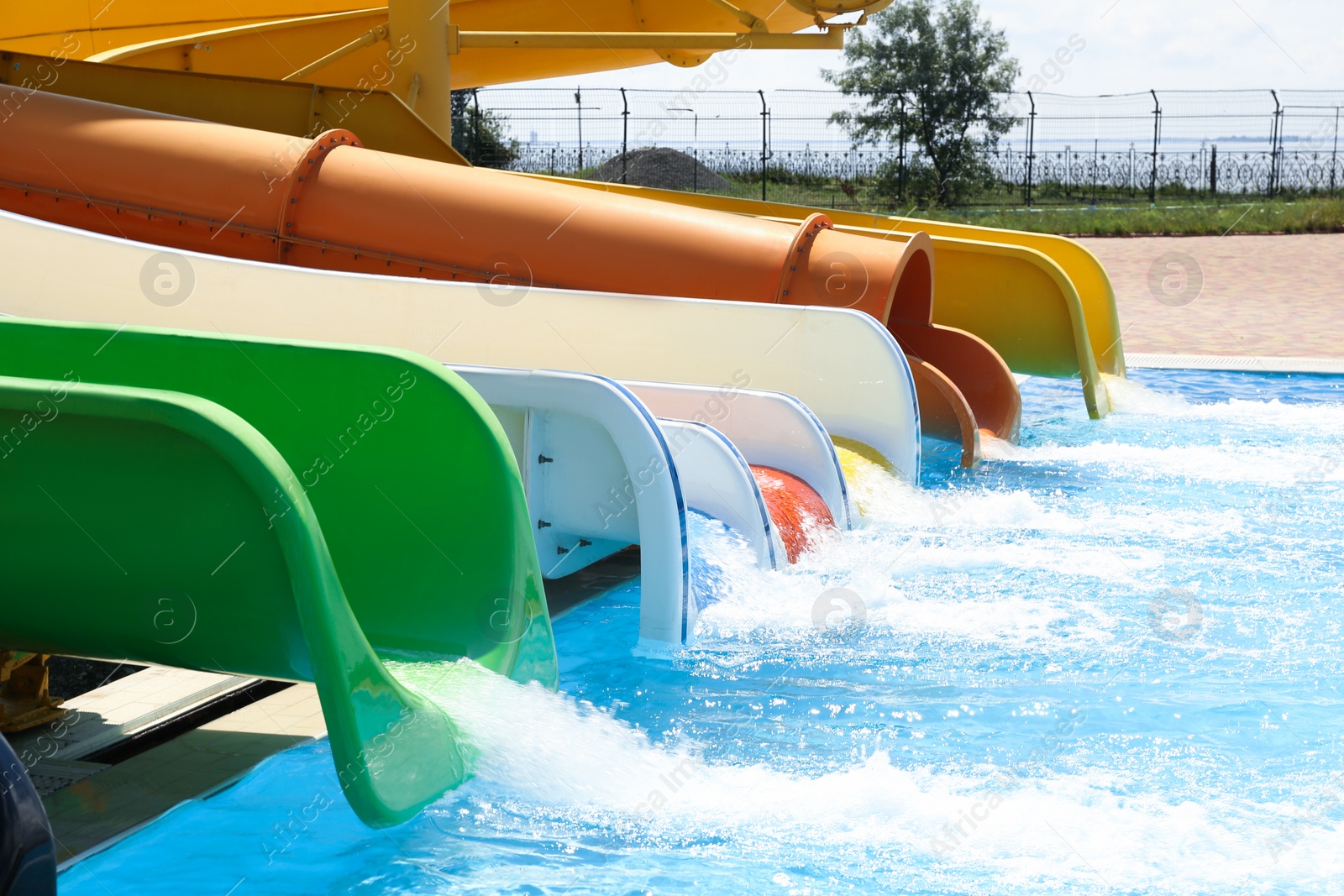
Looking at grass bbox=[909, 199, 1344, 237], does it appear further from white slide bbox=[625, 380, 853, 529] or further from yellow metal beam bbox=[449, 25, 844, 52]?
white slide bbox=[625, 380, 853, 529]

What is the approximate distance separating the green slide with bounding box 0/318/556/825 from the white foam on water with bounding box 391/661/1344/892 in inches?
6.1

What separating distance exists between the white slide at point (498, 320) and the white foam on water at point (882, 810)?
2.74 metres

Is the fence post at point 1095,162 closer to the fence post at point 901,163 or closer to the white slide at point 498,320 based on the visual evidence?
the fence post at point 901,163

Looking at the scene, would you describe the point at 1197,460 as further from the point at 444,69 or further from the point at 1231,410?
the point at 444,69

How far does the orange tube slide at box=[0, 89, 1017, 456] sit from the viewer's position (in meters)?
6.48

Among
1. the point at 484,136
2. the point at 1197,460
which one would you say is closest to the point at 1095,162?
the point at 484,136

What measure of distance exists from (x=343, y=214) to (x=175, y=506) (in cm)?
432

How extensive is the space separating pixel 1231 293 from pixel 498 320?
10.5 m

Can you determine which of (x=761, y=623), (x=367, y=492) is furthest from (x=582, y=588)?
(x=367, y=492)

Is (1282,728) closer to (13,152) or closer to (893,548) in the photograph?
(893,548)

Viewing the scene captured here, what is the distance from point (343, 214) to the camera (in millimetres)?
6547

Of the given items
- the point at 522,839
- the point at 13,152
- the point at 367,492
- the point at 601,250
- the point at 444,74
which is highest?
the point at 444,74

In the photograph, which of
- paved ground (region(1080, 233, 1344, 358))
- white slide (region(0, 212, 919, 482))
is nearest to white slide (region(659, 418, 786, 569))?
white slide (region(0, 212, 919, 482))

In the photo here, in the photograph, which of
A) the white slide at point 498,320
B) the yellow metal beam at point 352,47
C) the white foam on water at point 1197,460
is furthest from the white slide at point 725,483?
the yellow metal beam at point 352,47
